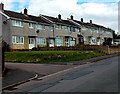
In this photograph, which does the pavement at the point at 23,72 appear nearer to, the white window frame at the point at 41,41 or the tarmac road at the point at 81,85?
the tarmac road at the point at 81,85

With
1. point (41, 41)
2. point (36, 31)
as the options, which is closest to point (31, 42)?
point (36, 31)

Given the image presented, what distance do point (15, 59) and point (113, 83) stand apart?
1793 centimetres

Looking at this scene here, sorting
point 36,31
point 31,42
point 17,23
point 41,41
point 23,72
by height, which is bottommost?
point 23,72

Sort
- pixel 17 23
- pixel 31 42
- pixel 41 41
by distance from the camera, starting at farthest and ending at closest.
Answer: pixel 41 41
pixel 31 42
pixel 17 23

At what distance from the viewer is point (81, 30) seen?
64500mm

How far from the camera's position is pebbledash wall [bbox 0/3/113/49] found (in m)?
38.3

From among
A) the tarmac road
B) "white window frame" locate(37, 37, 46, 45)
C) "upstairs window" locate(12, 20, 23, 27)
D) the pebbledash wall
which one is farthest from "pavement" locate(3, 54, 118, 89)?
"white window frame" locate(37, 37, 46, 45)

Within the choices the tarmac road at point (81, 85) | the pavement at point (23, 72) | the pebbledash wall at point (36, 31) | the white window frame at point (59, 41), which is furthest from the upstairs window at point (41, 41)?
the tarmac road at point (81, 85)

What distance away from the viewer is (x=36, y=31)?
44.4 m

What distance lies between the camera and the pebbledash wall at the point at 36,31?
38.3 meters

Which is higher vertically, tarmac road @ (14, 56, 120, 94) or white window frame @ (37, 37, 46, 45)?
white window frame @ (37, 37, 46, 45)

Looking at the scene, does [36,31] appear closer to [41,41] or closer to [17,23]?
[41,41]

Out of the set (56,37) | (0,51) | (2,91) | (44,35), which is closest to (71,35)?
(56,37)

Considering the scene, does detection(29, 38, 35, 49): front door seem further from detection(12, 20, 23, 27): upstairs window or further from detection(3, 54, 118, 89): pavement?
detection(3, 54, 118, 89): pavement
